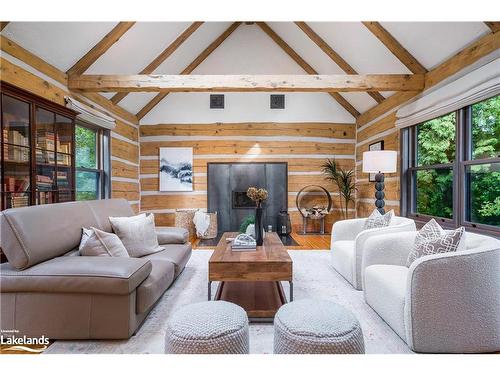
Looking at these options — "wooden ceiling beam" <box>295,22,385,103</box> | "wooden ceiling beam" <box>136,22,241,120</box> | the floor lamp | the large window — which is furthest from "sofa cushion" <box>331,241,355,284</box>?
"wooden ceiling beam" <box>136,22,241,120</box>

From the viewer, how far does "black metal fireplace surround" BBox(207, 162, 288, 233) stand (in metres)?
5.69

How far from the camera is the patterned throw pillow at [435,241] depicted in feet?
5.96

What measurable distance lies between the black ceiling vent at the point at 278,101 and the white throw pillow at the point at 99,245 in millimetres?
4424

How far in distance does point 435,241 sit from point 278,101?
4462mm

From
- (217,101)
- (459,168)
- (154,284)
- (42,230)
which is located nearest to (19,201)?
(42,230)

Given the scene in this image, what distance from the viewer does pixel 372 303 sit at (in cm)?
217

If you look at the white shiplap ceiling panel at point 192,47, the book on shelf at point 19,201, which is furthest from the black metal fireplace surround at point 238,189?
the book on shelf at point 19,201

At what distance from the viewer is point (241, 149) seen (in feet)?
18.8

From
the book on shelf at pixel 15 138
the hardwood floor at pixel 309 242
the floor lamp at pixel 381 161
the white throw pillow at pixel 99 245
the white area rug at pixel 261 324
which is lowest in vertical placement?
the white area rug at pixel 261 324

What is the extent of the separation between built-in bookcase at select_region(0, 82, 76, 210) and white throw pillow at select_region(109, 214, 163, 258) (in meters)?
0.91

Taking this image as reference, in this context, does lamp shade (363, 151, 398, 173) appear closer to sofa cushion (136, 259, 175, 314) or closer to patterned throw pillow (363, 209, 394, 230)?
patterned throw pillow (363, 209, 394, 230)

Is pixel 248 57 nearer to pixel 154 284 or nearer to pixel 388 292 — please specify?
pixel 154 284

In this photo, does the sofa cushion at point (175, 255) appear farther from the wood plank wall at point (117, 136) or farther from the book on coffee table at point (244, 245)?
the wood plank wall at point (117, 136)
